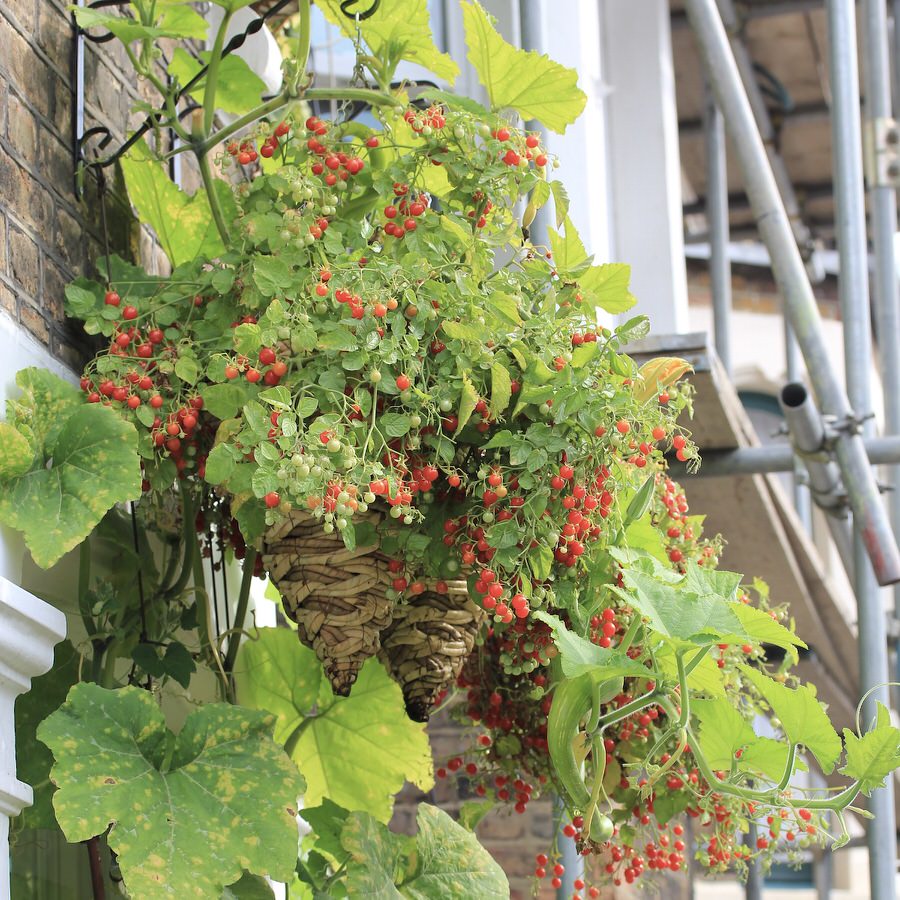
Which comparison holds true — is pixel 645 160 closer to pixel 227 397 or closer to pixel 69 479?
Result: pixel 227 397

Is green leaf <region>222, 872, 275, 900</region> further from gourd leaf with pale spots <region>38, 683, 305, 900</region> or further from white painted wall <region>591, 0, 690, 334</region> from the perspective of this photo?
white painted wall <region>591, 0, 690, 334</region>

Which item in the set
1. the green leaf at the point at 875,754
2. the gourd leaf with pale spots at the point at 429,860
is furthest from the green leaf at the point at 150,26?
the green leaf at the point at 875,754

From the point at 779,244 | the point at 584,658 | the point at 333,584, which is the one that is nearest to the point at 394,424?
the point at 333,584

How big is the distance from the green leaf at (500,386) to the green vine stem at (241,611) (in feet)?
1.25

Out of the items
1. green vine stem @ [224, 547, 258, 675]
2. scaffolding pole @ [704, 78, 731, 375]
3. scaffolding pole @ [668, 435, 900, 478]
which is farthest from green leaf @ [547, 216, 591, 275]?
scaffolding pole @ [704, 78, 731, 375]

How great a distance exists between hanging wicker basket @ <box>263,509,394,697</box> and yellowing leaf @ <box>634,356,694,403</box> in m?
0.36

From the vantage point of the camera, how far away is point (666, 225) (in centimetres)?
374

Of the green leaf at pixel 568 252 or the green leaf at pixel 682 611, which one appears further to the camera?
the green leaf at pixel 568 252

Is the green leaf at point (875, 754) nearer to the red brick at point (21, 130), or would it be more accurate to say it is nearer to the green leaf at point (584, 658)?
the green leaf at point (584, 658)

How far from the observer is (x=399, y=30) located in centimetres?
191

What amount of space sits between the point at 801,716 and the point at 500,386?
1.68 ft

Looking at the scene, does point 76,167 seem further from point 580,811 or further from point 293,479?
point 580,811

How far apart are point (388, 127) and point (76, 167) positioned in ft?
1.47

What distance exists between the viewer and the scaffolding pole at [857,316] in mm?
2770
